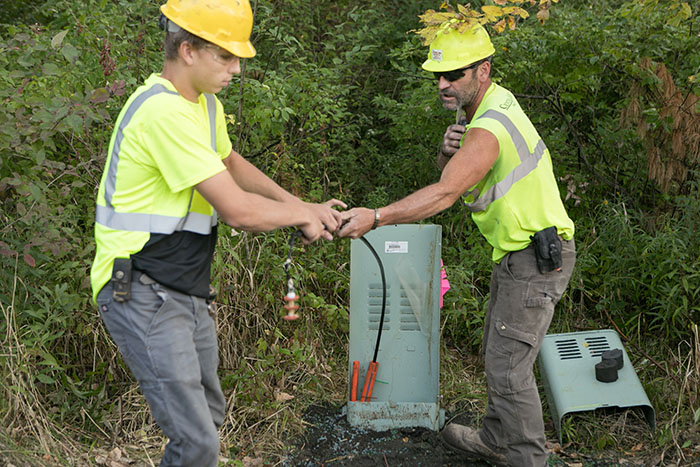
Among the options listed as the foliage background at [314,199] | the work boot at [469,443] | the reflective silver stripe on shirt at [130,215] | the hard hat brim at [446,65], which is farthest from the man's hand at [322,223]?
the work boot at [469,443]

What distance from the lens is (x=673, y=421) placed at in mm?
4250

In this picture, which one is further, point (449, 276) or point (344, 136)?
point (344, 136)

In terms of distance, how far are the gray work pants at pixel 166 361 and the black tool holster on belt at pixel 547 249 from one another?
1682 mm

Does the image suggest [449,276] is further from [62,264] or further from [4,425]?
Answer: [4,425]

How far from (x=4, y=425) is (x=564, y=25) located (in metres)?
4.85

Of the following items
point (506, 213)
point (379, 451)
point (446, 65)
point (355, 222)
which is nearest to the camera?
point (355, 222)

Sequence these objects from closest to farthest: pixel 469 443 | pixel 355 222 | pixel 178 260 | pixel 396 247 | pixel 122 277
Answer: pixel 122 277
pixel 178 260
pixel 355 222
pixel 469 443
pixel 396 247

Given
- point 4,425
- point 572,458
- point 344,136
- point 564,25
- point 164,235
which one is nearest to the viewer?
point 164,235

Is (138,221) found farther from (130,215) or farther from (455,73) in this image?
(455,73)

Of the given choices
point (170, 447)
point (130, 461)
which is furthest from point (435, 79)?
point (170, 447)

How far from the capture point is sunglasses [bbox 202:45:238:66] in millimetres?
2611

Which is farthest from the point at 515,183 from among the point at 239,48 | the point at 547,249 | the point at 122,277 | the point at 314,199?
the point at 314,199

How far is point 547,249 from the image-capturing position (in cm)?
341

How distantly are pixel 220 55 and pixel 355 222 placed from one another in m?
1.05
